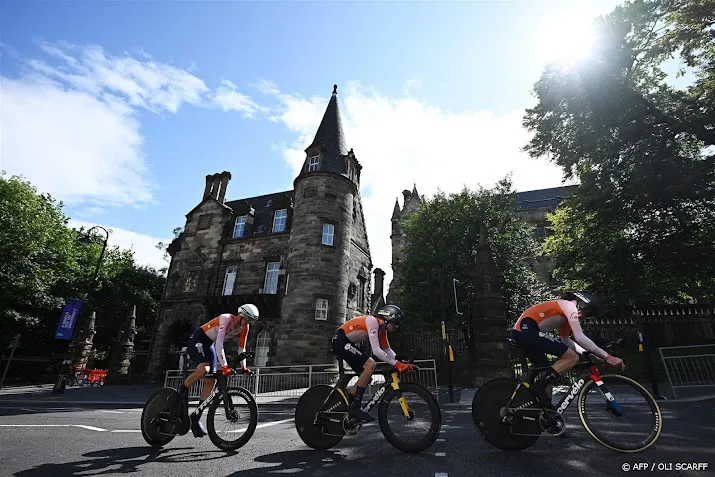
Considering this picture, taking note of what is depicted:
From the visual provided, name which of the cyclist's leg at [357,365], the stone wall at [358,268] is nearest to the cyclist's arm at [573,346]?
the cyclist's leg at [357,365]

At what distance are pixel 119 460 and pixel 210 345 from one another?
5.29 feet

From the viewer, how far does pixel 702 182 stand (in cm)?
1179

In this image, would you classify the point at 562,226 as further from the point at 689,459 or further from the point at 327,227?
the point at 689,459

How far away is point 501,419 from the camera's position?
4.00 m

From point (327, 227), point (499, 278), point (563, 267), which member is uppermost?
point (327, 227)

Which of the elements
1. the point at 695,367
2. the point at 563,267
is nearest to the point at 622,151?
the point at 563,267

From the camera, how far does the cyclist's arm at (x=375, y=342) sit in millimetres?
4168

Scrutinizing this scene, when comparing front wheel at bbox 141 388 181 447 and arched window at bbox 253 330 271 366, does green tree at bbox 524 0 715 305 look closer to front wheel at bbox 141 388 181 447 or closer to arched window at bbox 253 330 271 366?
front wheel at bbox 141 388 181 447

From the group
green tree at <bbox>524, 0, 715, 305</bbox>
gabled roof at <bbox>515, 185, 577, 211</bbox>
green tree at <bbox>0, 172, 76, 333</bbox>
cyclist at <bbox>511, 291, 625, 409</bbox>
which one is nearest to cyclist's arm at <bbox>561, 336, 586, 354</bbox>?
cyclist at <bbox>511, 291, 625, 409</bbox>

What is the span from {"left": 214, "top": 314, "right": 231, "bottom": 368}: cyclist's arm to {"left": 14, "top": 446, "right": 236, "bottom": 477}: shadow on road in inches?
40.7

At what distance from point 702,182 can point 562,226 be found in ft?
18.8

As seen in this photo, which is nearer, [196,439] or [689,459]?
[689,459]

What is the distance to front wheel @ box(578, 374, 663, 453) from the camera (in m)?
3.56

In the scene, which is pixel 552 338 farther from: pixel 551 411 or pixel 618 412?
pixel 618 412
